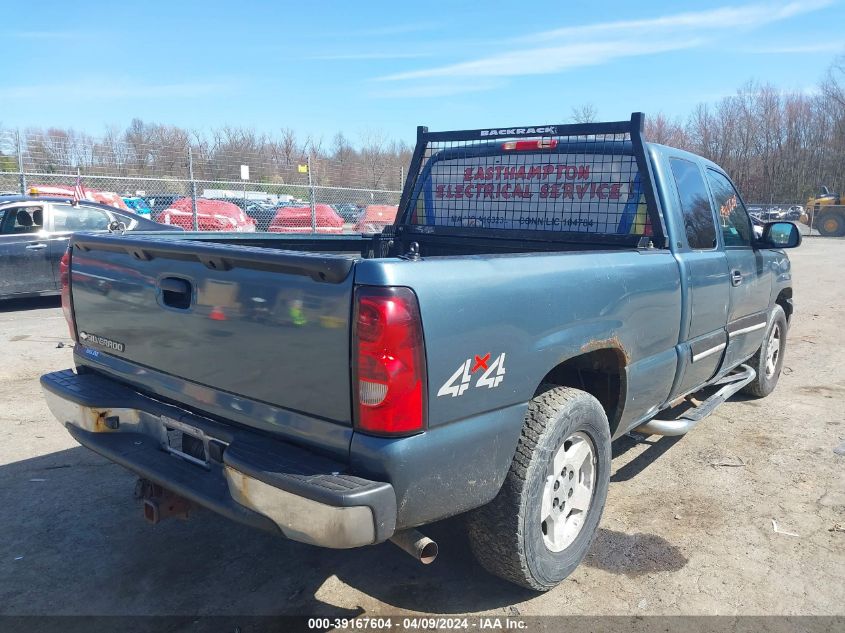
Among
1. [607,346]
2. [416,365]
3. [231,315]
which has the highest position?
[231,315]

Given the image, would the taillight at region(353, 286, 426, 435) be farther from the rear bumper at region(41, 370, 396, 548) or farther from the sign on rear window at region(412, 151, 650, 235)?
the sign on rear window at region(412, 151, 650, 235)

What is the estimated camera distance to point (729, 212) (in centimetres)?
476

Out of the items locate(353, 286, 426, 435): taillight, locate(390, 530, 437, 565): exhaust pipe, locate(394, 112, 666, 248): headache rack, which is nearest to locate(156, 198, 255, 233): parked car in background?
locate(394, 112, 666, 248): headache rack

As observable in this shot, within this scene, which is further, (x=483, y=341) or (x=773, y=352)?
(x=773, y=352)

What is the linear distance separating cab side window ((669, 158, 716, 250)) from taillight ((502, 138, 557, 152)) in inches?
28.7

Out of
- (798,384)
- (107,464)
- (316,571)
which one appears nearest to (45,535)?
(107,464)

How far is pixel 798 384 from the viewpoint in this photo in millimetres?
6516

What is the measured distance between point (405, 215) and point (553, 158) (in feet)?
3.84

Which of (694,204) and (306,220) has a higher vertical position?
(694,204)

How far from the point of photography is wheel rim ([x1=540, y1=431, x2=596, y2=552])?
9.70 ft

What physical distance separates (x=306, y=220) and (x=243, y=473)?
55.6 ft

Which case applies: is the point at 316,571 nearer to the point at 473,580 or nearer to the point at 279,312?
the point at 473,580

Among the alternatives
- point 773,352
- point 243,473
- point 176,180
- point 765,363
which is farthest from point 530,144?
point 176,180

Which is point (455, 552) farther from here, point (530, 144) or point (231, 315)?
point (530, 144)
